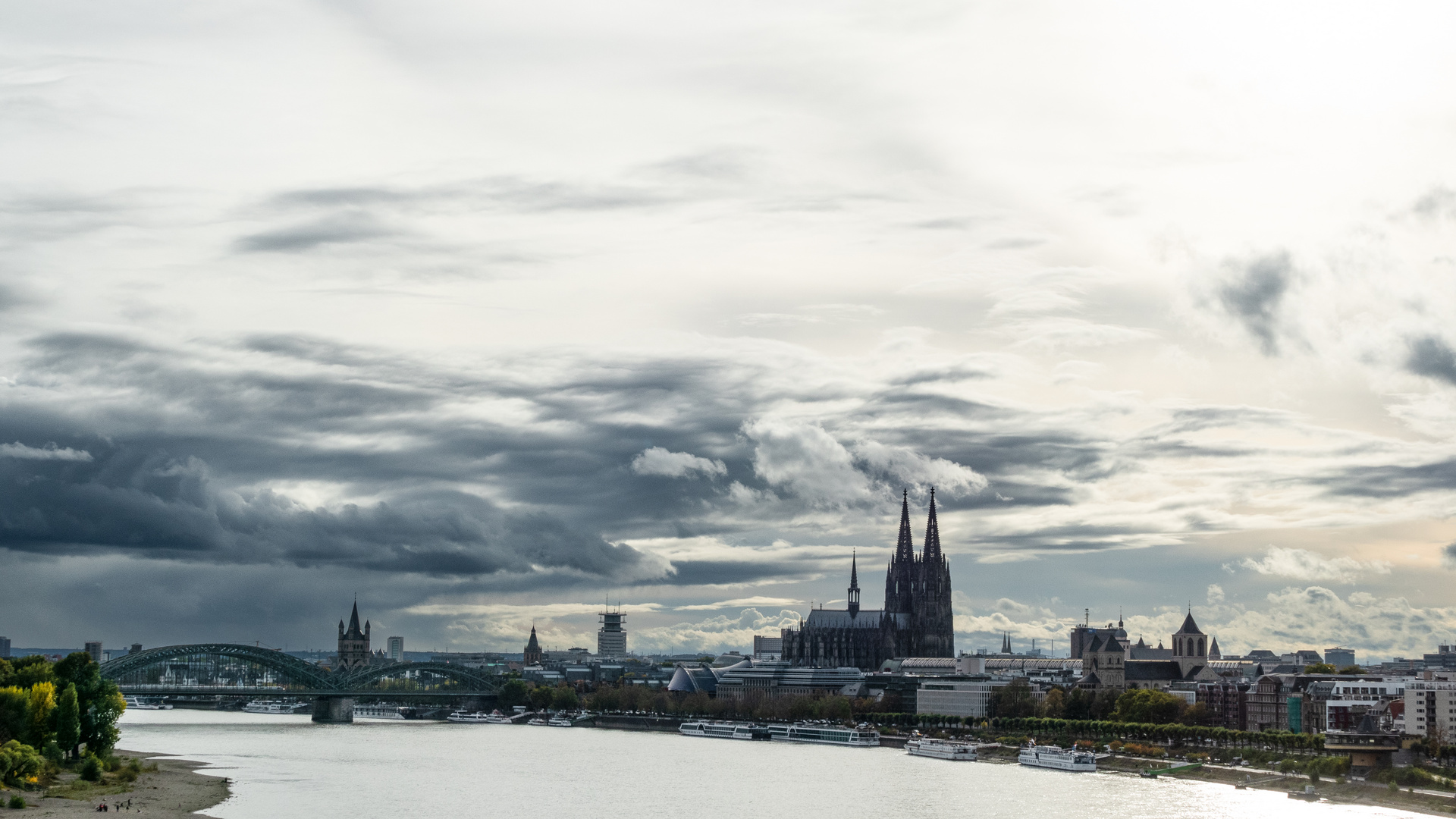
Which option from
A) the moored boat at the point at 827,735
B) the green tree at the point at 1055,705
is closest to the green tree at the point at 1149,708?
the green tree at the point at 1055,705

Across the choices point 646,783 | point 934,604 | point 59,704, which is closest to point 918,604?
point 934,604

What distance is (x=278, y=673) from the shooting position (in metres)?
179

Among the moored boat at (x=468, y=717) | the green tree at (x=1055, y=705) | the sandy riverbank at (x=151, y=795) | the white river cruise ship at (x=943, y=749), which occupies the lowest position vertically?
the moored boat at (x=468, y=717)

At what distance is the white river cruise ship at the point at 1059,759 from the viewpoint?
341 feet

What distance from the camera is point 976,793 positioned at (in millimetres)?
83750

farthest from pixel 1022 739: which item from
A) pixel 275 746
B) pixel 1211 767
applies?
pixel 275 746

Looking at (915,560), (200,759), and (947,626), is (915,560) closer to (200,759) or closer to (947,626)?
(947,626)

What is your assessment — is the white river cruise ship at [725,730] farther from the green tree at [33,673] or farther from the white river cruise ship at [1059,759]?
the green tree at [33,673]

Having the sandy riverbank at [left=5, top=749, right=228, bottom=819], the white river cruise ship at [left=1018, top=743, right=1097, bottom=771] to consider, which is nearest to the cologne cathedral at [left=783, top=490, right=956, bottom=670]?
the white river cruise ship at [left=1018, top=743, right=1097, bottom=771]

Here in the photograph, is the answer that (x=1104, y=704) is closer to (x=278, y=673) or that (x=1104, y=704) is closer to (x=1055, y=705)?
(x=1055, y=705)

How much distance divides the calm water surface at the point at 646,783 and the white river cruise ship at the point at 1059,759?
2431 millimetres

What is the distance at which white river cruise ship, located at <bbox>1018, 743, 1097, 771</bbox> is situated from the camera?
341 ft

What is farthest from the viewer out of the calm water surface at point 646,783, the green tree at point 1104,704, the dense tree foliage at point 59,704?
the green tree at point 1104,704

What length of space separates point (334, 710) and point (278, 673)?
9865mm
